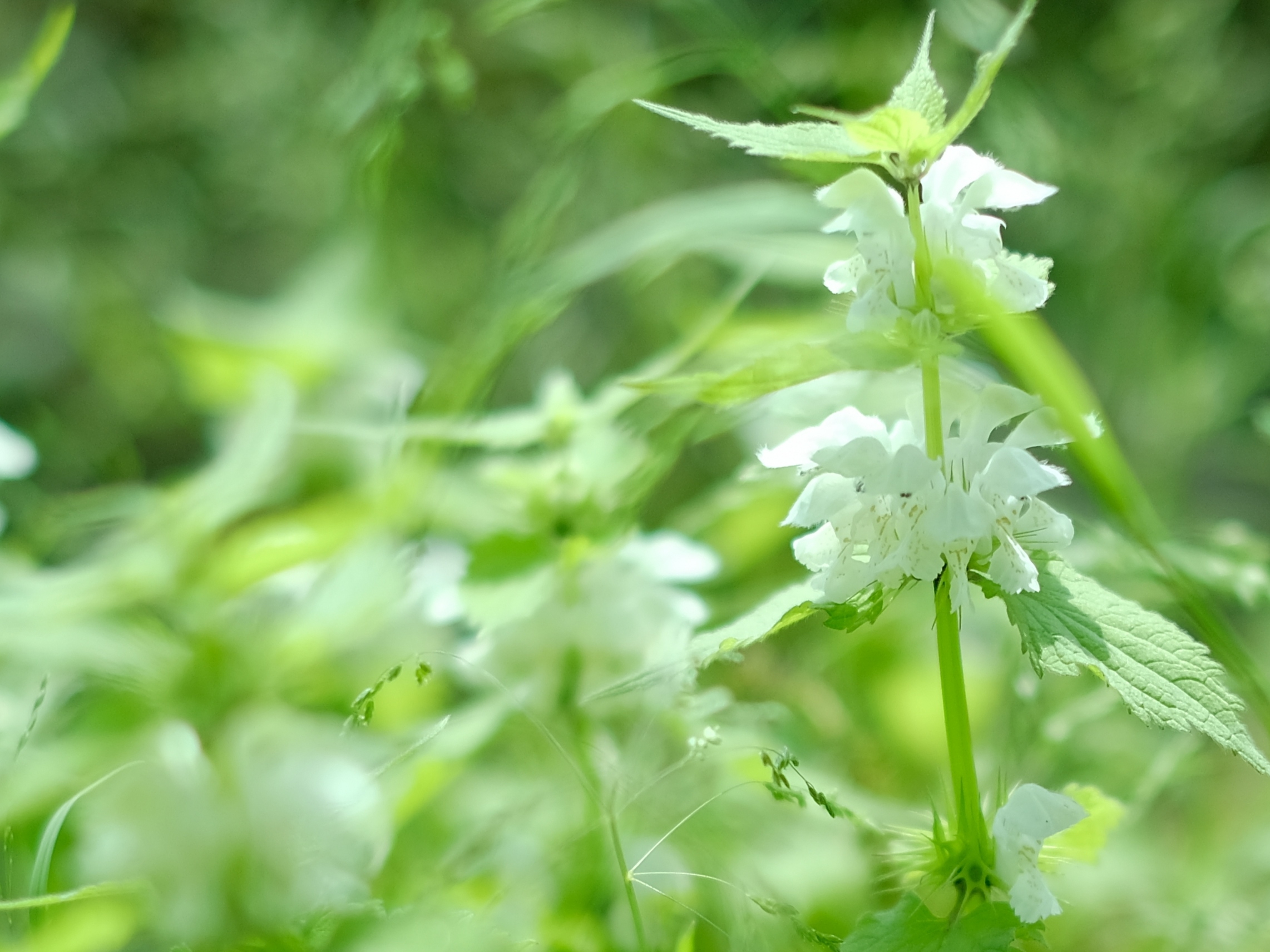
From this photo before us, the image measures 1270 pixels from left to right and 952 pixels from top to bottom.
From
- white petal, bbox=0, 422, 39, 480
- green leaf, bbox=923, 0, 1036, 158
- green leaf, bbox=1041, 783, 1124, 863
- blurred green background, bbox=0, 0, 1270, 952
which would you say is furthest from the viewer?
white petal, bbox=0, 422, 39, 480

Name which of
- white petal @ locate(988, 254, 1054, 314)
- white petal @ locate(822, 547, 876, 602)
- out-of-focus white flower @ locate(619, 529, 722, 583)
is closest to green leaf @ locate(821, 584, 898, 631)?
white petal @ locate(822, 547, 876, 602)

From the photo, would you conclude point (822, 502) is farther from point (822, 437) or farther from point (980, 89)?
point (980, 89)

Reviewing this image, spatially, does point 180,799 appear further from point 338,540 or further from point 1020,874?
point 1020,874

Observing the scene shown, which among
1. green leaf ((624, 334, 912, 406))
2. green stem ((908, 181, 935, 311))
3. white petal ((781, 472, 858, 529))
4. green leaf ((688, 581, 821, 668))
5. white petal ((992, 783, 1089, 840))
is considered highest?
green stem ((908, 181, 935, 311))

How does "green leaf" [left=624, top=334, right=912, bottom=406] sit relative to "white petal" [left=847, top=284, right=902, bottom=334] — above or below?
below

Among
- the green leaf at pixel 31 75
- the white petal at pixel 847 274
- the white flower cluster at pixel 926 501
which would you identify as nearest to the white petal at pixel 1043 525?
the white flower cluster at pixel 926 501

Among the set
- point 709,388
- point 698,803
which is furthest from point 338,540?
point 709,388

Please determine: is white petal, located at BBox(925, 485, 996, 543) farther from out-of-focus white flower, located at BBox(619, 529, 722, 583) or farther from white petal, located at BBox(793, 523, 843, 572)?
out-of-focus white flower, located at BBox(619, 529, 722, 583)
